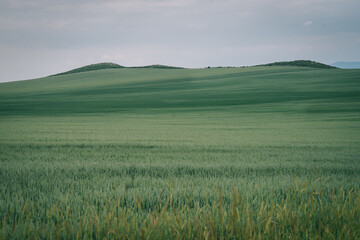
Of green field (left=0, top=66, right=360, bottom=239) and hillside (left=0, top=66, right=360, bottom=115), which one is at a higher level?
hillside (left=0, top=66, right=360, bottom=115)

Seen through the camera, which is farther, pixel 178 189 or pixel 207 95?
pixel 207 95

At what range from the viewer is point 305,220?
2424 mm

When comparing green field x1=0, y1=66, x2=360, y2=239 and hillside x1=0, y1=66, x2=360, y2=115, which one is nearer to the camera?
green field x1=0, y1=66, x2=360, y2=239

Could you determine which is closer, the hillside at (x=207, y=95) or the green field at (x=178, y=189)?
the green field at (x=178, y=189)

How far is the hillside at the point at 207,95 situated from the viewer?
29.7 metres

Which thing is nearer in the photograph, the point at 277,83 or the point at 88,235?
the point at 88,235

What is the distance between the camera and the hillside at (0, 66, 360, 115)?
1168 inches

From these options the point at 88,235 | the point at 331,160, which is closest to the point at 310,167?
the point at 331,160

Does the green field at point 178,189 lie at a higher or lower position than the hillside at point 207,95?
lower

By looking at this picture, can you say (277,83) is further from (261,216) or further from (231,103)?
(261,216)

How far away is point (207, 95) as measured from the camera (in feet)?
118

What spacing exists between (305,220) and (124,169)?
3.17 metres

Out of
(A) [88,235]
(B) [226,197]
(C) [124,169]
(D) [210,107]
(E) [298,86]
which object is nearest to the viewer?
(A) [88,235]

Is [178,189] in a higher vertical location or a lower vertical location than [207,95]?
lower
